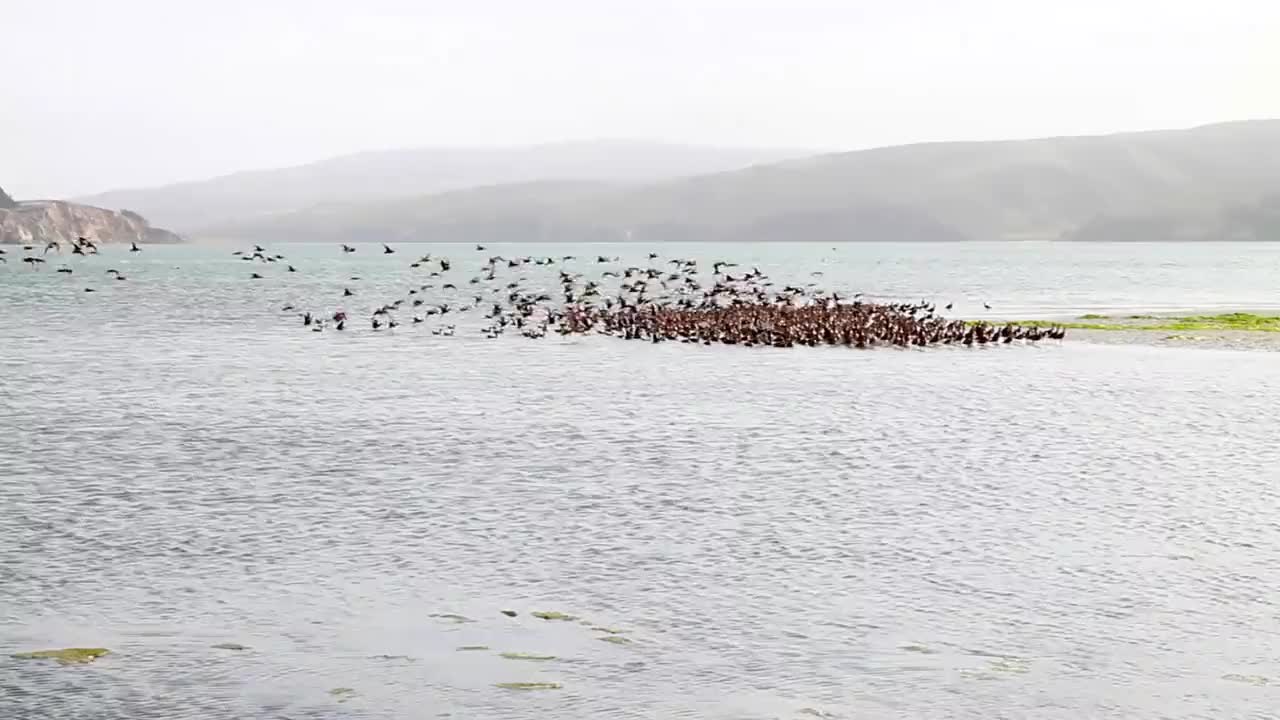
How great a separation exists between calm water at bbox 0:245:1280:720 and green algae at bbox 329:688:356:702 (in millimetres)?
31

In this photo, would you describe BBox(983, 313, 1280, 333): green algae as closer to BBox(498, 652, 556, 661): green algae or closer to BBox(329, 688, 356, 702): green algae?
BBox(498, 652, 556, 661): green algae

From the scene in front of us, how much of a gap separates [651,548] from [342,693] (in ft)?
19.6

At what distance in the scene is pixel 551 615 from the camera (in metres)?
13.5

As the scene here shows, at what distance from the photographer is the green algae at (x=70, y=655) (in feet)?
39.2

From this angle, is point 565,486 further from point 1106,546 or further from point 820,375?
point 820,375

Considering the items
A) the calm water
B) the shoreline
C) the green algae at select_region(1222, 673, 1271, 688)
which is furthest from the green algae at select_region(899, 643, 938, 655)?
the shoreline

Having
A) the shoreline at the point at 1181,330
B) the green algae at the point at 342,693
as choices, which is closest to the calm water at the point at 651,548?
the green algae at the point at 342,693

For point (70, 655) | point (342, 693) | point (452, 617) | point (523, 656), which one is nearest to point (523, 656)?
point (523, 656)

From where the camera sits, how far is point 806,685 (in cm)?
1138

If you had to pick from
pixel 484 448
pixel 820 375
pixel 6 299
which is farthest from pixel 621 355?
pixel 6 299

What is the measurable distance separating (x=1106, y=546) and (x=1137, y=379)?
2248 centimetres

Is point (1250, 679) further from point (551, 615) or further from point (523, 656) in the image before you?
point (551, 615)

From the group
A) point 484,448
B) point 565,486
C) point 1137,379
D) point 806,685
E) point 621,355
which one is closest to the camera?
point 806,685

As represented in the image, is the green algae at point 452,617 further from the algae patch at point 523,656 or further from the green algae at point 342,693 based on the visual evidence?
the green algae at point 342,693
